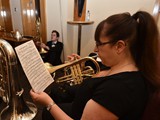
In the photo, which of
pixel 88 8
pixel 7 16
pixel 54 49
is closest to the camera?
pixel 7 16

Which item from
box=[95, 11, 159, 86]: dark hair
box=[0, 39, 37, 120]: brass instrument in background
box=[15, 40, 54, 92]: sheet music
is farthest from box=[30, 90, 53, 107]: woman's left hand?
box=[95, 11, 159, 86]: dark hair

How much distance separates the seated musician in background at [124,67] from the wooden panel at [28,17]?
5.86 ft

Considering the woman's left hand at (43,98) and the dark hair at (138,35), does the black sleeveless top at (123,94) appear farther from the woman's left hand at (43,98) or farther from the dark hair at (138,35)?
the woman's left hand at (43,98)

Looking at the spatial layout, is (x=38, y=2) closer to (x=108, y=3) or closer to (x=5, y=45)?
(x=108, y=3)

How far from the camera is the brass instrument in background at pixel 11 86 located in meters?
0.87

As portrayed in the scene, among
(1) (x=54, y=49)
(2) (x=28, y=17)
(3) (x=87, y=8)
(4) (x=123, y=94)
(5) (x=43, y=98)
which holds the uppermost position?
(3) (x=87, y=8)

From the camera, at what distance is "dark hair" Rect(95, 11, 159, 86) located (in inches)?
23.1

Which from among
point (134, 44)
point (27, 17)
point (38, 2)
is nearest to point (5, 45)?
point (134, 44)

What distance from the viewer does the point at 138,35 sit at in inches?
24.0

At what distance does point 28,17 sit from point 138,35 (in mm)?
1951

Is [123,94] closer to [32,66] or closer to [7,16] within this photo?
[32,66]

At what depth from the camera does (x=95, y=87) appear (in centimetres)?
64

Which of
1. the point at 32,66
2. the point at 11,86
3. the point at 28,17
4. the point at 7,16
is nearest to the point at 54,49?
the point at 28,17

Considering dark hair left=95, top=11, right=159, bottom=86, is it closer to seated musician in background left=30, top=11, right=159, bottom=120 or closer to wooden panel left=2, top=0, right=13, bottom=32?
seated musician in background left=30, top=11, right=159, bottom=120
